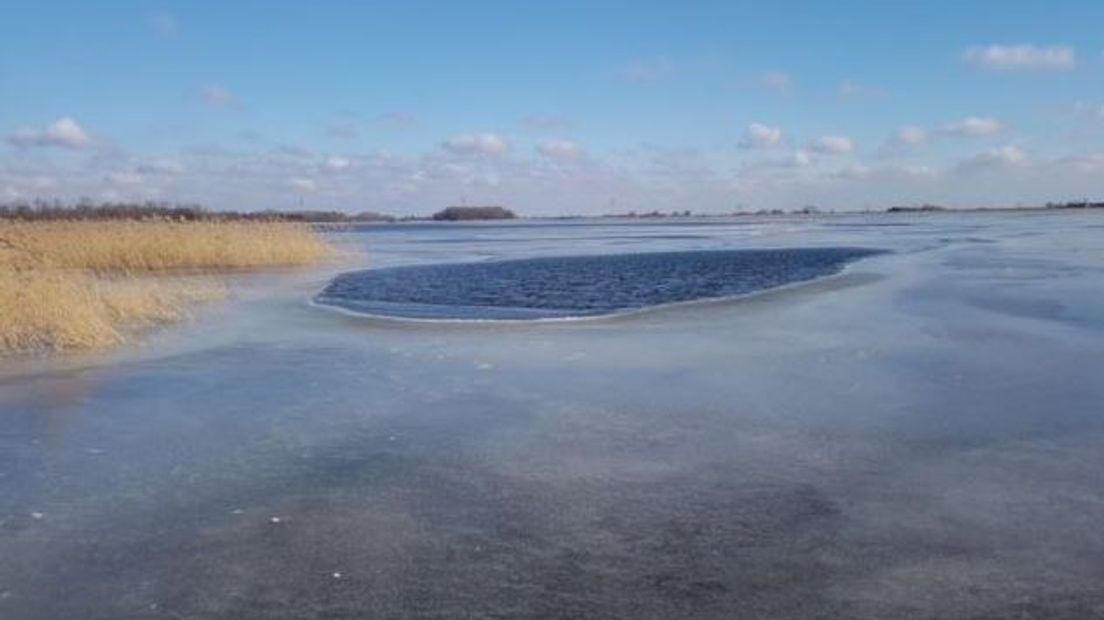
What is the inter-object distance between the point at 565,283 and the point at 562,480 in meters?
17.1

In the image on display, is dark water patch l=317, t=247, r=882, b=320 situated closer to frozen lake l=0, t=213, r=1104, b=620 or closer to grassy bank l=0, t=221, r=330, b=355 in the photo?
grassy bank l=0, t=221, r=330, b=355

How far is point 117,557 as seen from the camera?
4.61 m

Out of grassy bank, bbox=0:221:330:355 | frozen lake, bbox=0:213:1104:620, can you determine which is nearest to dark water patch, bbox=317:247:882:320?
grassy bank, bbox=0:221:330:355

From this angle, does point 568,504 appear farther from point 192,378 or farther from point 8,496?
point 192,378

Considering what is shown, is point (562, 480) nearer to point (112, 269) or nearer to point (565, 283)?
point (565, 283)

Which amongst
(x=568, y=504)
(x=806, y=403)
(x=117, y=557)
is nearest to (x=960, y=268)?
(x=806, y=403)

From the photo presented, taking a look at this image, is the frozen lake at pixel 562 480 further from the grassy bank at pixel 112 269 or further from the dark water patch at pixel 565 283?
the dark water patch at pixel 565 283

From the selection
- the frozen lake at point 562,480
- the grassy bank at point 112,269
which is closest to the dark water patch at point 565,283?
the grassy bank at point 112,269

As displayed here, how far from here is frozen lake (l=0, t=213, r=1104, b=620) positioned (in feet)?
13.6

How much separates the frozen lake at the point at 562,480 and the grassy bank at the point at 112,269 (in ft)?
4.02

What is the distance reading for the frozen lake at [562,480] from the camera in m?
4.15

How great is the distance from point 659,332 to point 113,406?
675 cm

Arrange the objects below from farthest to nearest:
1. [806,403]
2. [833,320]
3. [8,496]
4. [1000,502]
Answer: [833,320] → [806,403] → [8,496] → [1000,502]

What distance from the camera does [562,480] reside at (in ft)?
19.1
